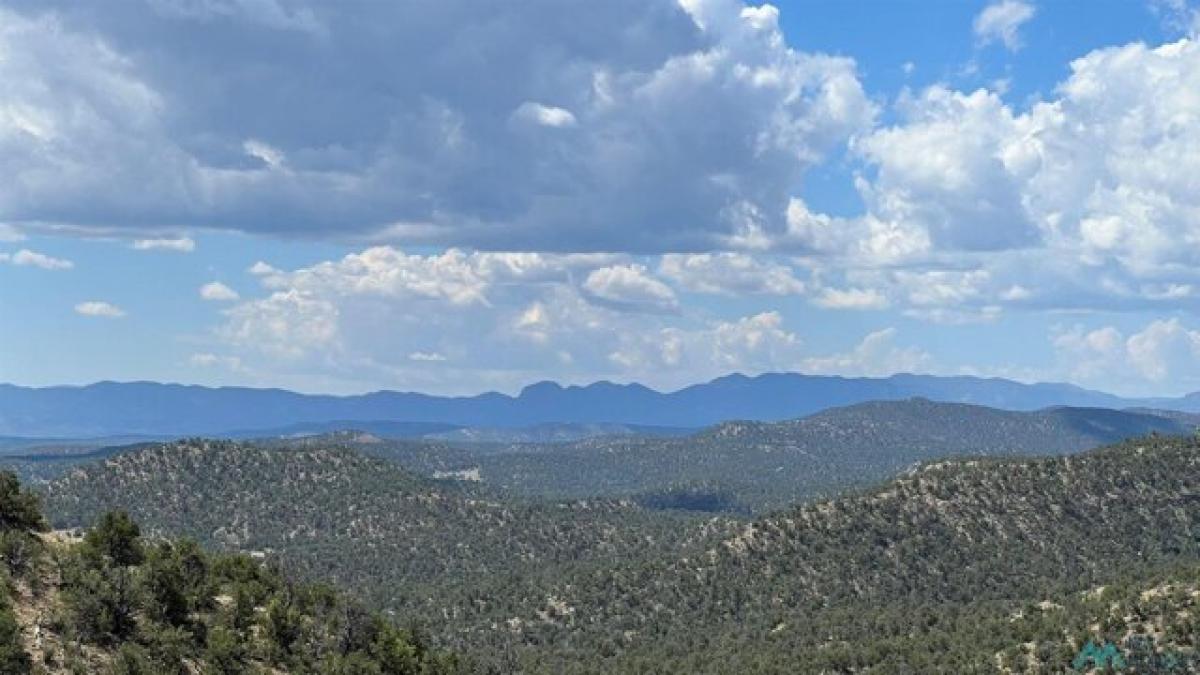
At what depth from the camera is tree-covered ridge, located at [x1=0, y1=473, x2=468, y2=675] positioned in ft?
137

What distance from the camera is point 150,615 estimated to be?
47344 mm

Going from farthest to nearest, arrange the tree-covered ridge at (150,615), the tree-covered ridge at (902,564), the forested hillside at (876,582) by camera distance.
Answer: the tree-covered ridge at (902,564)
the forested hillside at (876,582)
the tree-covered ridge at (150,615)

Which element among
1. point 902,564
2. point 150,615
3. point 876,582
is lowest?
point 876,582

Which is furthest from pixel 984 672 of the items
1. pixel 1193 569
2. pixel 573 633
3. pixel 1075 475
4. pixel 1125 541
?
pixel 1075 475

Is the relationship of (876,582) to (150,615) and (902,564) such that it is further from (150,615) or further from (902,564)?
(150,615)

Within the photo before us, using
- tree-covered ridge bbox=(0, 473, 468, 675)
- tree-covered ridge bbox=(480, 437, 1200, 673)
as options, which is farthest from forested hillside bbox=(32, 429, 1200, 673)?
tree-covered ridge bbox=(0, 473, 468, 675)

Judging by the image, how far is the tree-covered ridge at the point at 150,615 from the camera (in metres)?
41.8

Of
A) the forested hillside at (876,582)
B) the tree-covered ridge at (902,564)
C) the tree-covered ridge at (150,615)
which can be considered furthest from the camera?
the tree-covered ridge at (902,564)

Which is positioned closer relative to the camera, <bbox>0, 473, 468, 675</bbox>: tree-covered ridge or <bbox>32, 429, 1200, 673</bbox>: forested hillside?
<bbox>0, 473, 468, 675</bbox>: tree-covered ridge

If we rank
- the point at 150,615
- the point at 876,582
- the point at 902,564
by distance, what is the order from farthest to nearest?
1. the point at 902,564
2. the point at 876,582
3. the point at 150,615

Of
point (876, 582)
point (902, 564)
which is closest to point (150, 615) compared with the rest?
point (876, 582)

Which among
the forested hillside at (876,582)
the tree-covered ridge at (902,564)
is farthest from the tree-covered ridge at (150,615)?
the tree-covered ridge at (902,564)

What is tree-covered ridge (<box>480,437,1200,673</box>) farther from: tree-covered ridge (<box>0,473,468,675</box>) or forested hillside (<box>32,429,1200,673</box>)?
tree-covered ridge (<box>0,473,468,675</box>)

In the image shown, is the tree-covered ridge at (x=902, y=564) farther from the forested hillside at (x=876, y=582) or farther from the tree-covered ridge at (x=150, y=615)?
Result: the tree-covered ridge at (x=150, y=615)
